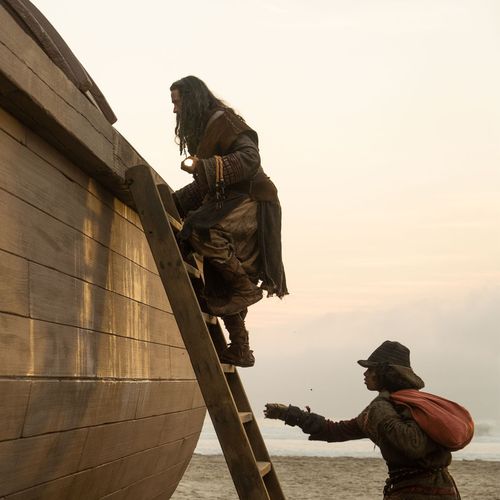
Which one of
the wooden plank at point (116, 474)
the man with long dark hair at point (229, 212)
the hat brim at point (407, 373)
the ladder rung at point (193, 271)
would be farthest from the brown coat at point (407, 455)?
the wooden plank at point (116, 474)

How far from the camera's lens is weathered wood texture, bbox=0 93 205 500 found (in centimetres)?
240

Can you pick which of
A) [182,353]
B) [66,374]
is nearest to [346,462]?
[182,353]

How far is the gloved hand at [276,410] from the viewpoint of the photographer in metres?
4.01

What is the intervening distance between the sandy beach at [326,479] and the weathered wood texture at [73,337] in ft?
20.1

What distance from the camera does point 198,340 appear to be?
3.13 metres

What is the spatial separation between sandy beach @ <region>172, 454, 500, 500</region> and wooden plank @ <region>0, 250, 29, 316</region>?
7468 mm

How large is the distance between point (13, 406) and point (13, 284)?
39 centimetres

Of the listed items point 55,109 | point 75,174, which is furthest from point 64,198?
point 55,109

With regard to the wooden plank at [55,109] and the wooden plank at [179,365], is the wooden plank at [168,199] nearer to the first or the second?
the wooden plank at [55,109]

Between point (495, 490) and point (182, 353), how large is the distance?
7693 mm

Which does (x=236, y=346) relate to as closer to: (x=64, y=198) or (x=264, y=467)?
(x=264, y=467)

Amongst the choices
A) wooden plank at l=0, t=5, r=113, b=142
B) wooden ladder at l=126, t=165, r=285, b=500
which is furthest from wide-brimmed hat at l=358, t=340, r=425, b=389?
wooden plank at l=0, t=5, r=113, b=142

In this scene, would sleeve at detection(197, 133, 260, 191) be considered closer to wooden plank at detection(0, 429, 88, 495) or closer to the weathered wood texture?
the weathered wood texture

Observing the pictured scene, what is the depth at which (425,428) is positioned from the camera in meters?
3.41
